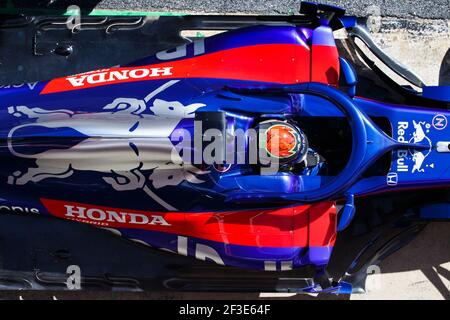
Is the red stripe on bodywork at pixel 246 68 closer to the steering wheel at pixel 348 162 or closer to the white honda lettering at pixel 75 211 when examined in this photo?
the steering wheel at pixel 348 162

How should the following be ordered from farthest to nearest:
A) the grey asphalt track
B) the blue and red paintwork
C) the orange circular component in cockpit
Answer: the grey asphalt track
the blue and red paintwork
the orange circular component in cockpit

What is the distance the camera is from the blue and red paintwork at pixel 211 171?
312cm

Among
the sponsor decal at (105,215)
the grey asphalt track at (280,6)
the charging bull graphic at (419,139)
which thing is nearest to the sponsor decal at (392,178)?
the charging bull graphic at (419,139)

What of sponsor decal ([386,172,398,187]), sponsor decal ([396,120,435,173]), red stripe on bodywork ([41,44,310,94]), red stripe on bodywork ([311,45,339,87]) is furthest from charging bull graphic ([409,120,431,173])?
red stripe on bodywork ([41,44,310,94])

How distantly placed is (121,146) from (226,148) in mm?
578

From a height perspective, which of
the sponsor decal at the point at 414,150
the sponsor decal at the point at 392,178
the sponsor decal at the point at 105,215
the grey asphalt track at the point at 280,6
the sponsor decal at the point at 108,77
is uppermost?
the grey asphalt track at the point at 280,6

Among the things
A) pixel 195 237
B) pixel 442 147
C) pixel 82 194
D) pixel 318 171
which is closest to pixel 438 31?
pixel 442 147

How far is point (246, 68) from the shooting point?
329cm

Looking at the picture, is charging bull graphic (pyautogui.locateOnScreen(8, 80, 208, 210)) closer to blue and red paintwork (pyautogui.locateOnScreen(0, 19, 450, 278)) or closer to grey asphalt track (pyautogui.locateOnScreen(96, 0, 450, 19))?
blue and red paintwork (pyautogui.locateOnScreen(0, 19, 450, 278))

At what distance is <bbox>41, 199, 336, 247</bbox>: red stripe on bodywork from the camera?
10.5ft

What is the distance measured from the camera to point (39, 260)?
3680 mm

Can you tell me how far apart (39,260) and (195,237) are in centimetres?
112
